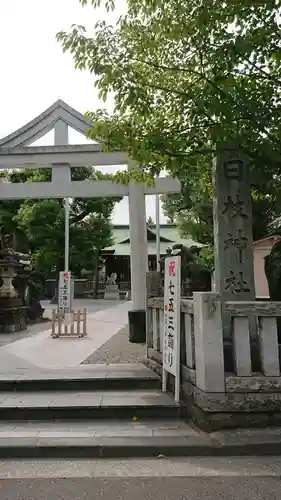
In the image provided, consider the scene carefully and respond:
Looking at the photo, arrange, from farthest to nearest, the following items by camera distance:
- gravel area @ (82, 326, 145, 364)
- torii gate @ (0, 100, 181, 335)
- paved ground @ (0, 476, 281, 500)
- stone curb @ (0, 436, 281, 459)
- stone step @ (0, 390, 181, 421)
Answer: torii gate @ (0, 100, 181, 335), gravel area @ (82, 326, 145, 364), stone step @ (0, 390, 181, 421), stone curb @ (0, 436, 281, 459), paved ground @ (0, 476, 281, 500)

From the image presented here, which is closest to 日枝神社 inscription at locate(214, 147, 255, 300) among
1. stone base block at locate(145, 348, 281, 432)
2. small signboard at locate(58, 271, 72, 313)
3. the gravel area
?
stone base block at locate(145, 348, 281, 432)

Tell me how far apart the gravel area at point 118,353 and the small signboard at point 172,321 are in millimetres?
1911

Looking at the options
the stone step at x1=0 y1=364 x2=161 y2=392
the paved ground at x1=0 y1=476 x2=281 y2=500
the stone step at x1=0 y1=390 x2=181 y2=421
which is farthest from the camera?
the stone step at x1=0 y1=364 x2=161 y2=392

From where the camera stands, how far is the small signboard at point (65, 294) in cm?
1262

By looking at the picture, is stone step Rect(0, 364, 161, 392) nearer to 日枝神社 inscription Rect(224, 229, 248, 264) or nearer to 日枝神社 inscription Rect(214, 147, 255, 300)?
日枝神社 inscription Rect(214, 147, 255, 300)

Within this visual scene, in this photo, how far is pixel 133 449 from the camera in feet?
14.0

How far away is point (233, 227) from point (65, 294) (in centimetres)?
795

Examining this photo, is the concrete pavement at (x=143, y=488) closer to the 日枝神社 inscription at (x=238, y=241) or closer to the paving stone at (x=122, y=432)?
the paving stone at (x=122, y=432)

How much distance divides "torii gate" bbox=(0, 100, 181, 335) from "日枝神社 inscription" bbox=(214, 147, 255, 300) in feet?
13.4

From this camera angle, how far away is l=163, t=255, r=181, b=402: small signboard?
17.0ft

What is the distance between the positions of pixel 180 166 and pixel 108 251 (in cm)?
2954

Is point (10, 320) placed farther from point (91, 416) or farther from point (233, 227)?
point (233, 227)

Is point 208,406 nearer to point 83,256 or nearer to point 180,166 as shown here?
point 180,166

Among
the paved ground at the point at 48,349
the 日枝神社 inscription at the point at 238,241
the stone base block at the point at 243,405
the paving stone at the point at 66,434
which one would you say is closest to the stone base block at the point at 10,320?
the paved ground at the point at 48,349
